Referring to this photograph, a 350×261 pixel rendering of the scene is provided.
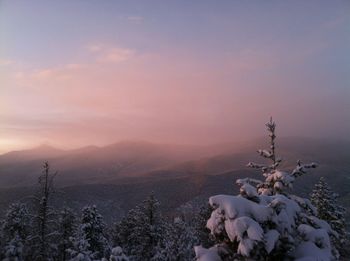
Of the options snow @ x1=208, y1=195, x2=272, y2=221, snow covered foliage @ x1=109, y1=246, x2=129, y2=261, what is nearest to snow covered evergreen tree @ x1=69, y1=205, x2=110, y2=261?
snow covered foliage @ x1=109, y1=246, x2=129, y2=261

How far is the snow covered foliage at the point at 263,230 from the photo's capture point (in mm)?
7566

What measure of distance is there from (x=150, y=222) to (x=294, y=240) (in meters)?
33.6

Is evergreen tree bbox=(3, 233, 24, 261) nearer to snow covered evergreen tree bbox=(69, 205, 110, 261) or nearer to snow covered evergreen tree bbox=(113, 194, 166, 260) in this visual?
snow covered evergreen tree bbox=(69, 205, 110, 261)

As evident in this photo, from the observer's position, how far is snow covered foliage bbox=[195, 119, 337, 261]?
757 centimetres

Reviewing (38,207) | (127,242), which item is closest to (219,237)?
(38,207)

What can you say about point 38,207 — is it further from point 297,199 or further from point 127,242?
point 127,242

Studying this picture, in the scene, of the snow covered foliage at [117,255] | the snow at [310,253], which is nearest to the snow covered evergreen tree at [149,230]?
the snow covered foliage at [117,255]

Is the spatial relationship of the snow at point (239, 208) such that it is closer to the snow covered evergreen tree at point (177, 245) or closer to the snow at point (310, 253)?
the snow at point (310, 253)

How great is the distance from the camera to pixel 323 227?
8742 millimetres

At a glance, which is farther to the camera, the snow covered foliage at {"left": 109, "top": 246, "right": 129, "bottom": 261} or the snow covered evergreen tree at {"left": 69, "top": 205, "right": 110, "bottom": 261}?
the snow covered evergreen tree at {"left": 69, "top": 205, "right": 110, "bottom": 261}

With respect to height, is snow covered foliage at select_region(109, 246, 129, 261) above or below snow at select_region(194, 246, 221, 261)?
below

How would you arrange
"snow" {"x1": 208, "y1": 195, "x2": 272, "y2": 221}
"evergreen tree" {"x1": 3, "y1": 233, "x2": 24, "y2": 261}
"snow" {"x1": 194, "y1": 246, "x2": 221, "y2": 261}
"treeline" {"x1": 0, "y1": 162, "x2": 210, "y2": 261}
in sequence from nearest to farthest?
"snow" {"x1": 208, "y1": 195, "x2": 272, "y2": 221}
"snow" {"x1": 194, "y1": 246, "x2": 221, "y2": 261}
"evergreen tree" {"x1": 3, "y1": 233, "x2": 24, "y2": 261}
"treeline" {"x1": 0, "y1": 162, "x2": 210, "y2": 261}

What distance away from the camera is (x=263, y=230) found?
7.90 m

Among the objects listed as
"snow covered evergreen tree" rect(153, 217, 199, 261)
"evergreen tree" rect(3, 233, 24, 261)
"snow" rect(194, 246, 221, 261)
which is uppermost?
"snow" rect(194, 246, 221, 261)
